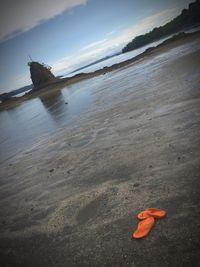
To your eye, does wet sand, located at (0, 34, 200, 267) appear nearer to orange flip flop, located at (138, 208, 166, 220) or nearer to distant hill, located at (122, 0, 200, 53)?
orange flip flop, located at (138, 208, 166, 220)

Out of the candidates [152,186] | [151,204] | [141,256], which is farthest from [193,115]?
[141,256]

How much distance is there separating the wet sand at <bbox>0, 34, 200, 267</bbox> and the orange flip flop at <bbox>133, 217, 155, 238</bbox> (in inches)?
3.0

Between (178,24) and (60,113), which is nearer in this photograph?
(60,113)

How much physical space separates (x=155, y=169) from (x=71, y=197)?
1863mm

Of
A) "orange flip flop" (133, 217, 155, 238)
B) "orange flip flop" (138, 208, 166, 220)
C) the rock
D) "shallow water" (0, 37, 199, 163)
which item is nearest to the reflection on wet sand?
"shallow water" (0, 37, 199, 163)

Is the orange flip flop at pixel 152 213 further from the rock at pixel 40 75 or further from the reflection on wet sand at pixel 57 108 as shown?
the rock at pixel 40 75

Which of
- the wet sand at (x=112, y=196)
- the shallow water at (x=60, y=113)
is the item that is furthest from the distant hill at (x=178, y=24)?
the wet sand at (x=112, y=196)

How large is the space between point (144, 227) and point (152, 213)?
0.83 feet

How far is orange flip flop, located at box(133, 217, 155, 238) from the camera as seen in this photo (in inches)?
124

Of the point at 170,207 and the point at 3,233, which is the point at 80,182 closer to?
the point at 3,233

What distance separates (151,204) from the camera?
3.66 meters

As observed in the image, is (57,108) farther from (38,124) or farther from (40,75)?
(40,75)

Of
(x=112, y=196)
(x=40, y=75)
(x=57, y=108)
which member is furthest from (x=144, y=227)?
(x=40, y=75)

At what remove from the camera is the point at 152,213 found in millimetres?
3369
